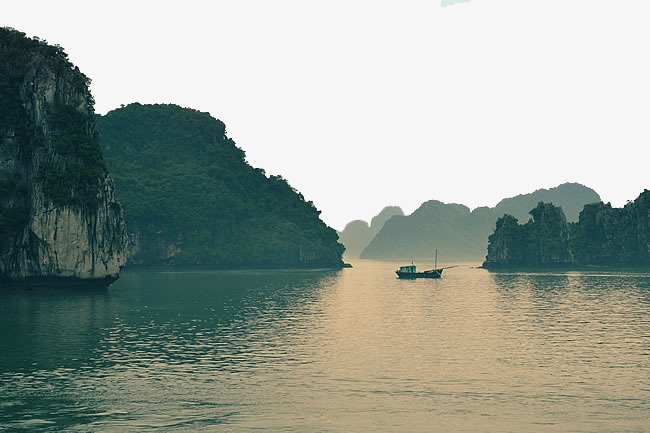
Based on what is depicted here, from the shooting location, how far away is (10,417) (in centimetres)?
2658

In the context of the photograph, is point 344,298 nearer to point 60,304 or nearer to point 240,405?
point 60,304

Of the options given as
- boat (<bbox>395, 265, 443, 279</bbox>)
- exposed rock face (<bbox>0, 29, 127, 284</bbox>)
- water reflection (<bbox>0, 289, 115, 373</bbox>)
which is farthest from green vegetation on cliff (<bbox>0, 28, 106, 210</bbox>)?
boat (<bbox>395, 265, 443, 279</bbox>)

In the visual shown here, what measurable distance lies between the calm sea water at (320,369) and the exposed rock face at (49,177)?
A: 1904cm

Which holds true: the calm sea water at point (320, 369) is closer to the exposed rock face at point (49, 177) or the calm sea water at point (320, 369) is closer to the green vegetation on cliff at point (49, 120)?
the exposed rock face at point (49, 177)

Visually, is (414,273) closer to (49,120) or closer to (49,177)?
(49,177)

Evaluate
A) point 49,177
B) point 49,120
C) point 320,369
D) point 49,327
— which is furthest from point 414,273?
point 320,369

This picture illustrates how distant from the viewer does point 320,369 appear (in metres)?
37.7

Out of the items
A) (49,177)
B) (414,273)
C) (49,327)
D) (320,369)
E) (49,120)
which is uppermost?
(49,120)

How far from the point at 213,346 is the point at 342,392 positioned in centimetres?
1615

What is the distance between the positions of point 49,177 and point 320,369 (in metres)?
65.2

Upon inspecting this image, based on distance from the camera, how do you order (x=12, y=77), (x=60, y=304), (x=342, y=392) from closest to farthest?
(x=342, y=392)
(x=60, y=304)
(x=12, y=77)

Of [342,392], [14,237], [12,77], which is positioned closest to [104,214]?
[14,237]

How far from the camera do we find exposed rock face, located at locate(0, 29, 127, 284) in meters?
89.3

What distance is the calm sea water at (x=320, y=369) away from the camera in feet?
87.9
